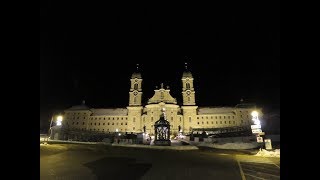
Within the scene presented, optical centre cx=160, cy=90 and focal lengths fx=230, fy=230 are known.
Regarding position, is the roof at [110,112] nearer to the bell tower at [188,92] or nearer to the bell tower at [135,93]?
the bell tower at [135,93]

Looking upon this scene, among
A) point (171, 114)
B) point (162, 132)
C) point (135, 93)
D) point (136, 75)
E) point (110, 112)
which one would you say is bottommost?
point (171, 114)

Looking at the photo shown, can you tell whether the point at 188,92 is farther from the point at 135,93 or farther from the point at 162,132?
the point at 162,132

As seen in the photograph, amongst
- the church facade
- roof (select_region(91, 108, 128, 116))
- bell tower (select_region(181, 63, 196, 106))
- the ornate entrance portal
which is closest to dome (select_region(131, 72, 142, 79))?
the church facade

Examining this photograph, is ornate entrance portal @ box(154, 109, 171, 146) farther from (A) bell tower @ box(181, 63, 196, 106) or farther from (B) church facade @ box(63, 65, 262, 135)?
(A) bell tower @ box(181, 63, 196, 106)

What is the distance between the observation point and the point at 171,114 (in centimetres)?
8588

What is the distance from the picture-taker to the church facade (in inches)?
3391

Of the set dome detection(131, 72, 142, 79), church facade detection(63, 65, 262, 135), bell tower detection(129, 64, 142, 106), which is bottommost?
church facade detection(63, 65, 262, 135)

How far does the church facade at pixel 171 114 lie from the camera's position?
86125 mm

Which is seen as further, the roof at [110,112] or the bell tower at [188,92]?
the roof at [110,112]

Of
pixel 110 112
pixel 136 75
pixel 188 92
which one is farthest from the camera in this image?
pixel 110 112

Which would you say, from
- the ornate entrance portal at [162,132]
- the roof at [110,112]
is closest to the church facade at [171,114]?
the roof at [110,112]

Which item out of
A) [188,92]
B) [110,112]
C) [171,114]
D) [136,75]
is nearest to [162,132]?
[171,114]

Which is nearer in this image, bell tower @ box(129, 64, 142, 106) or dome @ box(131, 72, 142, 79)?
bell tower @ box(129, 64, 142, 106)
